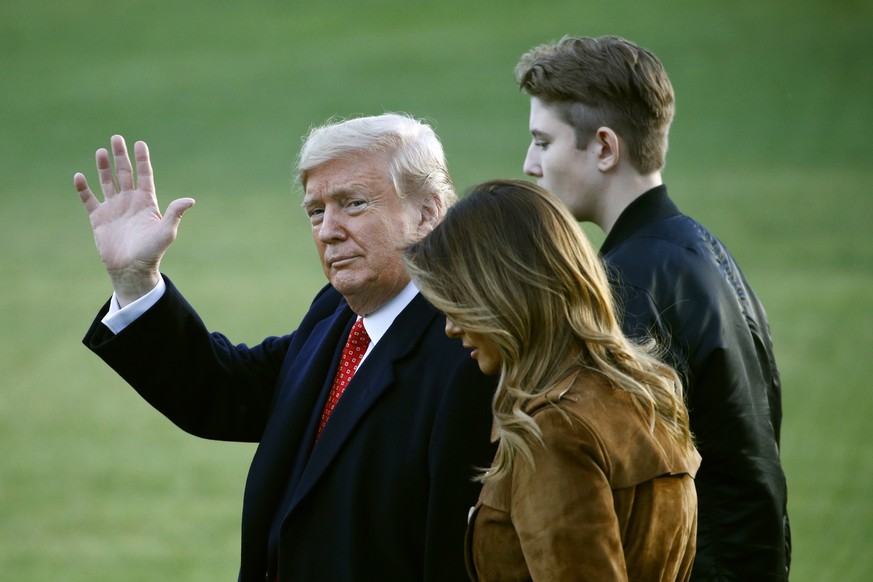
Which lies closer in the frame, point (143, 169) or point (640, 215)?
point (143, 169)

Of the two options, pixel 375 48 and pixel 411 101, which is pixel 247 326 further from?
pixel 375 48

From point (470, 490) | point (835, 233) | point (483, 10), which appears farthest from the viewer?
point (483, 10)

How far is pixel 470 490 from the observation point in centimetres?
219

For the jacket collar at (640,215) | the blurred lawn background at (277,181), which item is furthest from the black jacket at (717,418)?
the blurred lawn background at (277,181)

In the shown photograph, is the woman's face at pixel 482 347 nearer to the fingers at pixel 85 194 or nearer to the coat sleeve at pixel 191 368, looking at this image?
A: the coat sleeve at pixel 191 368

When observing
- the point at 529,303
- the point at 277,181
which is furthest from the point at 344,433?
the point at 277,181

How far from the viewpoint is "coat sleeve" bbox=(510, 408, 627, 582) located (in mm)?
1807

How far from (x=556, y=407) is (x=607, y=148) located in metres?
1.17

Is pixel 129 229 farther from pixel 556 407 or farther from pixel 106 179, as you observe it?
pixel 556 407

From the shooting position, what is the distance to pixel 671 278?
265cm

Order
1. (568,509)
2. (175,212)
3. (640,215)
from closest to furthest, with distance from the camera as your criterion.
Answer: (568,509) → (175,212) → (640,215)


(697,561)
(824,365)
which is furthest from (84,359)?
(697,561)

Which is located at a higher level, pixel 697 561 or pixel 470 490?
pixel 470 490

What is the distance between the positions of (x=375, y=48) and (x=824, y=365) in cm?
1024
